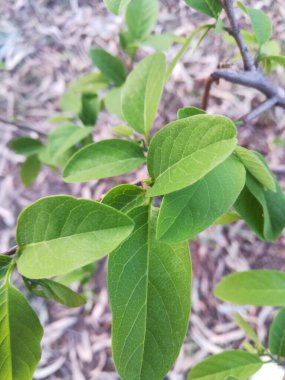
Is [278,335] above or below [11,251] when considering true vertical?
below

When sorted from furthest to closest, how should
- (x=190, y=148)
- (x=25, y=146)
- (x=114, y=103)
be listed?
(x=25, y=146)
(x=114, y=103)
(x=190, y=148)

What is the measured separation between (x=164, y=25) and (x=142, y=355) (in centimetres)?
231

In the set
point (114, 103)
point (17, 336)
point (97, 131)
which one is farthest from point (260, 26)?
point (97, 131)

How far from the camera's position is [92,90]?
1.34m

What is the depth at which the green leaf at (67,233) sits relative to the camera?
553 millimetres

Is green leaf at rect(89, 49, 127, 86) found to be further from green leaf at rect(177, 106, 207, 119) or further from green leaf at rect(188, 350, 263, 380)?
green leaf at rect(188, 350, 263, 380)

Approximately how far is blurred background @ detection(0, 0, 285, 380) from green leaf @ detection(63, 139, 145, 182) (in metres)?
0.73

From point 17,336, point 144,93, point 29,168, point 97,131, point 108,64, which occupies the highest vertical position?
point 144,93

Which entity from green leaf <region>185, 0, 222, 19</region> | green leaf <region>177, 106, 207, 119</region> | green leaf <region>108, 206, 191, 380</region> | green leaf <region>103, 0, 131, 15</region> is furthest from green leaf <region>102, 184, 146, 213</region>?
green leaf <region>185, 0, 222, 19</region>

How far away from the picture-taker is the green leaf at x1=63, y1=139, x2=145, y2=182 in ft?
2.50

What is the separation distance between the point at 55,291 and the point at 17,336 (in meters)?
0.11

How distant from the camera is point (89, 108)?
51.6 inches

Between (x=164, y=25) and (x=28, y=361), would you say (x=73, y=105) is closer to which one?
(x=28, y=361)

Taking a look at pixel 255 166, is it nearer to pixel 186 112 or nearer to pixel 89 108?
pixel 186 112
